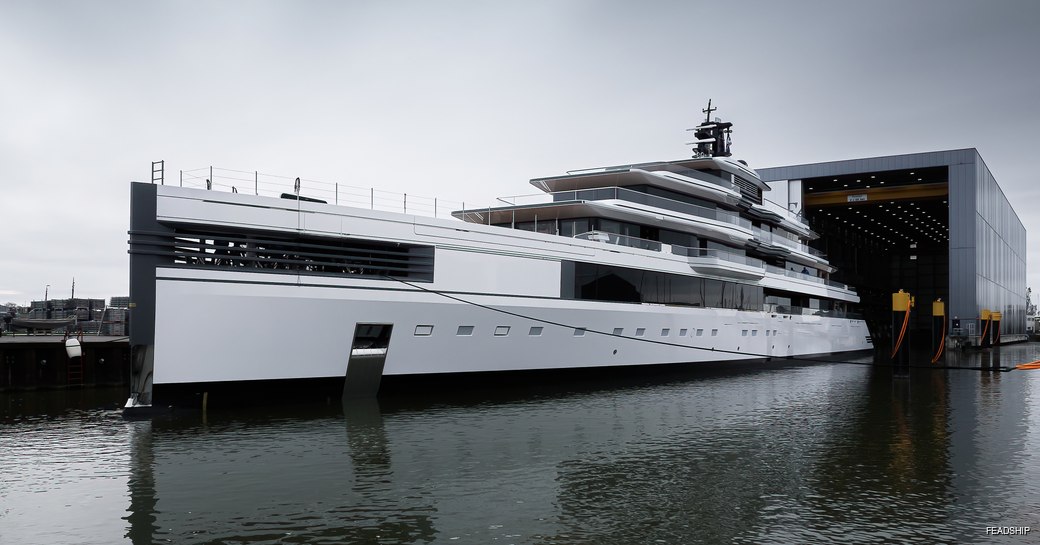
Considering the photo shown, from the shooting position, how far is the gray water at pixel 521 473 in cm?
857

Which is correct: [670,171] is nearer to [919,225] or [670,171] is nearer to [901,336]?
[901,336]

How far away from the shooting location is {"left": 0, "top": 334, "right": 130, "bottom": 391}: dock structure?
2372 cm

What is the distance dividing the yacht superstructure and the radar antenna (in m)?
5.03

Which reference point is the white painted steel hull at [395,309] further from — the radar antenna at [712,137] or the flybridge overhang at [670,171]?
the radar antenna at [712,137]

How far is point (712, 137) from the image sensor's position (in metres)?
34.8

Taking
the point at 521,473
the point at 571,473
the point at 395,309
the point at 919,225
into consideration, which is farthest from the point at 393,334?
the point at 919,225

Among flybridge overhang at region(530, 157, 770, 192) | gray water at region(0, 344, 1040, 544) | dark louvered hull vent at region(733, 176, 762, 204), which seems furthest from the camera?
dark louvered hull vent at region(733, 176, 762, 204)

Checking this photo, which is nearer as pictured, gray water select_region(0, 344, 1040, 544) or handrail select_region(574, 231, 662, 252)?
gray water select_region(0, 344, 1040, 544)

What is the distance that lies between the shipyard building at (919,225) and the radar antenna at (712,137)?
20322mm

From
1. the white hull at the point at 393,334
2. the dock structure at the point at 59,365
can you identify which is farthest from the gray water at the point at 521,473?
the dock structure at the point at 59,365

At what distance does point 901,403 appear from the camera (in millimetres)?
20359

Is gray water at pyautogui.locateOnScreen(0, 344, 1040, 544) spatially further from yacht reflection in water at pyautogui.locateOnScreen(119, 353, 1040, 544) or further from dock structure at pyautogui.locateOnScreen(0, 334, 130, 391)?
dock structure at pyautogui.locateOnScreen(0, 334, 130, 391)

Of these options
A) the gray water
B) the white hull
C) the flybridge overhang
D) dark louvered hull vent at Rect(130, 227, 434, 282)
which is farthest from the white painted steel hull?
the flybridge overhang

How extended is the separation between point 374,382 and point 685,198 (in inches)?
648
